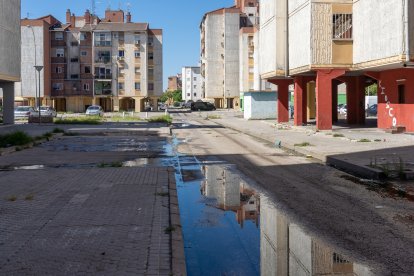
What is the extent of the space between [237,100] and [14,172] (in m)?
99.4

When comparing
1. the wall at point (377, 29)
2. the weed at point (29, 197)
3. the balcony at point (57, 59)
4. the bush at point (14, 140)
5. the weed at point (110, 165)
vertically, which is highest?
the balcony at point (57, 59)

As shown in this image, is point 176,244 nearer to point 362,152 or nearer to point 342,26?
point 362,152

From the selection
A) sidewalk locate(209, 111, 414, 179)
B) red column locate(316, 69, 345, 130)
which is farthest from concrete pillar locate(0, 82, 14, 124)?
red column locate(316, 69, 345, 130)

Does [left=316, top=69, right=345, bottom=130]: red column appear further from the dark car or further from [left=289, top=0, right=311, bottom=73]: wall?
the dark car

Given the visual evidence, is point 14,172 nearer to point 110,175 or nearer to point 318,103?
point 110,175

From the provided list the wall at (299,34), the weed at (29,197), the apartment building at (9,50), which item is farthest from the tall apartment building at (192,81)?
the weed at (29,197)

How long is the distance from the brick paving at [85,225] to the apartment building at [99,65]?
268ft

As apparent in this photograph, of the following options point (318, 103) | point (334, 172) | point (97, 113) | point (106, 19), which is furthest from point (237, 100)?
point (334, 172)

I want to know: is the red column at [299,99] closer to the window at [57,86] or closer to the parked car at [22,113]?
the parked car at [22,113]

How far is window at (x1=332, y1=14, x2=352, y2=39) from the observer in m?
29.6

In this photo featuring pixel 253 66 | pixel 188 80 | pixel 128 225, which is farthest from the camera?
pixel 188 80

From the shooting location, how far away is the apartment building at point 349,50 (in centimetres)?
2462

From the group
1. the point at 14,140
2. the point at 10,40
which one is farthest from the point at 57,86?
the point at 14,140

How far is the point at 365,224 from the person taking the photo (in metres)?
8.02
